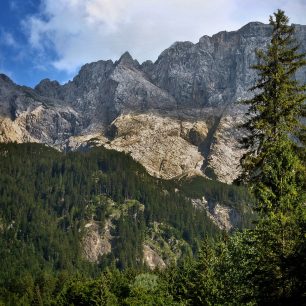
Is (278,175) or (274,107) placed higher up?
(274,107)

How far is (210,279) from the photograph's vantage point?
51719 mm

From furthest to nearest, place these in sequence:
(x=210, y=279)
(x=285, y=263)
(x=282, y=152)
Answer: (x=210, y=279) < (x=282, y=152) < (x=285, y=263)

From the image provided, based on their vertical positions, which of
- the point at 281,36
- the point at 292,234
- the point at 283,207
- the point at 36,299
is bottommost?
the point at 36,299

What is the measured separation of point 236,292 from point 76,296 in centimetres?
7654

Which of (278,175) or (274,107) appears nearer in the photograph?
(278,175)

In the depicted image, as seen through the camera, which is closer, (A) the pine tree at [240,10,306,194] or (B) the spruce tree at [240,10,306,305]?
(B) the spruce tree at [240,10,306,305]

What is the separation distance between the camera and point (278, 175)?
24.7 m

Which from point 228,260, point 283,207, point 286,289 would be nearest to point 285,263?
point 286,289

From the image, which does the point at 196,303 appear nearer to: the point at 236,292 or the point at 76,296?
the point at 236,292

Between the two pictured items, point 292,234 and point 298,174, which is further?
point 298,174

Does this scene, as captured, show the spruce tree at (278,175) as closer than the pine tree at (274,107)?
Yes

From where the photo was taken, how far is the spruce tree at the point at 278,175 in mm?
20047

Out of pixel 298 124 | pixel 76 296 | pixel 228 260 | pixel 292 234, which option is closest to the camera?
pixel 292 234

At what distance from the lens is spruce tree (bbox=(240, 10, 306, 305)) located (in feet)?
65.8
